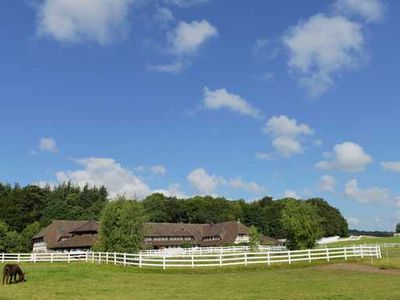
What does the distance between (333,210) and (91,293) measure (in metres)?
140

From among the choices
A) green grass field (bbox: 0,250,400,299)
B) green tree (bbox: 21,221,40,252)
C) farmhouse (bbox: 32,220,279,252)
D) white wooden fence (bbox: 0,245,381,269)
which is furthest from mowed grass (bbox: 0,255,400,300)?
green tree (bbox: 21,221,40,252)

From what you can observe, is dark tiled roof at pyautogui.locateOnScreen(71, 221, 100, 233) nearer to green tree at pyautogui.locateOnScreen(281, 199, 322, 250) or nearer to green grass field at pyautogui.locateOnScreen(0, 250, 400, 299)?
green tree at pyautogui.locateOnScreen(281, 199, 322, 250)

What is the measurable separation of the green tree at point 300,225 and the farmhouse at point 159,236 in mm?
38924

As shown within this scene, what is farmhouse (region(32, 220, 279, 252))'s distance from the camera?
83.2 metres

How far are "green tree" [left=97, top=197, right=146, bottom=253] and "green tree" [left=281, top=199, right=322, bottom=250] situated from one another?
44.8 feet

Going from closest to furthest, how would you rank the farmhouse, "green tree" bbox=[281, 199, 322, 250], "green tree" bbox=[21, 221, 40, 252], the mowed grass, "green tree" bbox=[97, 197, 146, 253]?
the mowed grass < "green tree" bbox=[281, 199, 322, 250] < "green tree" bbox=[97, 197, 146, 253] < the farmhouse < "green tree" bbox=[21, 221, 40, 252]

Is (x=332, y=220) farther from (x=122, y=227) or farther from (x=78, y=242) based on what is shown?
(x=122, y=227)

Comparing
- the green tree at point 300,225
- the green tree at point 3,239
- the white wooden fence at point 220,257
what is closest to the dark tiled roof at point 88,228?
the green tree at point 3,239

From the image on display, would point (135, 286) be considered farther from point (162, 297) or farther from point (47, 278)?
point (47, 278)

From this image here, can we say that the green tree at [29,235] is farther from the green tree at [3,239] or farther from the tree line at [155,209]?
the green tree at [3,239]

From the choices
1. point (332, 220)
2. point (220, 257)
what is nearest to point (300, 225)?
point (220, 257)

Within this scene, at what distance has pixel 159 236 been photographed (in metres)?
92.4

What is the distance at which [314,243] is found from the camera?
45.3 meters

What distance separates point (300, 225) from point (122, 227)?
16476 millimetres
